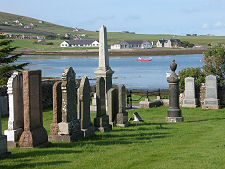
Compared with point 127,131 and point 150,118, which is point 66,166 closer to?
point 127,131

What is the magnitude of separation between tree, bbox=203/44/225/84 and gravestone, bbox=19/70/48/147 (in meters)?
24.7

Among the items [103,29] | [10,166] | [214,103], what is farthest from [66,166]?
[214,103]

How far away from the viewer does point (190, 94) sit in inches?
945

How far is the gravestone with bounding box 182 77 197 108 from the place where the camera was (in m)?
23.9

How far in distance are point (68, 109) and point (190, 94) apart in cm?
1391

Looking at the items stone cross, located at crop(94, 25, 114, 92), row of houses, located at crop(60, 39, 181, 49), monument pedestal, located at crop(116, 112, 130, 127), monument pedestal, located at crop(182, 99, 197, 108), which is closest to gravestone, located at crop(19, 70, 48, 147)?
monument pedestal, located at crop(116, 112, 130, 127)

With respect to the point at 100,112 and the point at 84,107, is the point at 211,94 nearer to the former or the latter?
the point at 100,112

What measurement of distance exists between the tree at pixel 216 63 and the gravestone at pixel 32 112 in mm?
24749

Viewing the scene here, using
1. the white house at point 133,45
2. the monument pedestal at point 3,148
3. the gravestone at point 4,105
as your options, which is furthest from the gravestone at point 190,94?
the white house at point 133,45

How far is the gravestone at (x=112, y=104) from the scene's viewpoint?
1508 centimetres

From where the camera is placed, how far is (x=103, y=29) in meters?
20.7

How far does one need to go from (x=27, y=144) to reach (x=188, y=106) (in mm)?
15270

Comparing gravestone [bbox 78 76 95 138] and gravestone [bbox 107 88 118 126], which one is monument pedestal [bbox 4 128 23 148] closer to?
gravestone [bbox 78 76 95 138]

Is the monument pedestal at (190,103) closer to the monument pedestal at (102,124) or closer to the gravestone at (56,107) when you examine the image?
the monument pedestal at (102,124)
